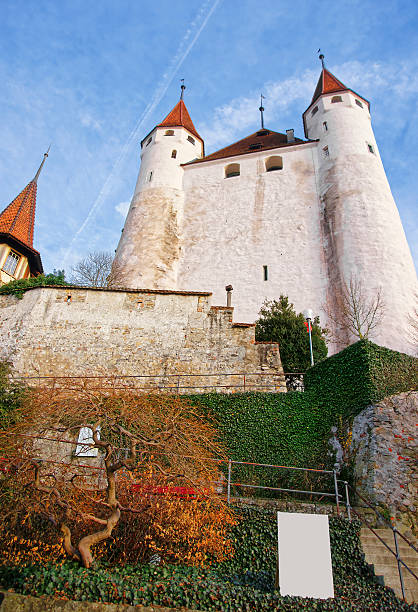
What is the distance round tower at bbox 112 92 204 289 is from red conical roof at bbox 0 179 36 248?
520 cm

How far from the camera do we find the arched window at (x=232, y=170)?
26.4 m

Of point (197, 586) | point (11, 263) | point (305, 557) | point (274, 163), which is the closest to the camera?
point (305, 557)

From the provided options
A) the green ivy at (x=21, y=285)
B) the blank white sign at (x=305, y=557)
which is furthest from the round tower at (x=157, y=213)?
the blank white sign at (x=305, y=557)

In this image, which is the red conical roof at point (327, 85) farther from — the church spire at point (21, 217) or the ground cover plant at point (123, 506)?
the ground cover plant at point (123, 506)

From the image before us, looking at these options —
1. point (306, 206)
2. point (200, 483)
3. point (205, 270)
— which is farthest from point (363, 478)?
point (306, 206)

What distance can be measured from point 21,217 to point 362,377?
67.9ft

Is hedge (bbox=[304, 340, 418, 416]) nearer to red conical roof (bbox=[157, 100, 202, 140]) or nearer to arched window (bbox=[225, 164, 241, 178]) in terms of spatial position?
arched window (bbox=[225, 164, 241, 178])

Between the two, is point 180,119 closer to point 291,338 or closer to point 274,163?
point 274,163

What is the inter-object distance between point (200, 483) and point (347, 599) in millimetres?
2842

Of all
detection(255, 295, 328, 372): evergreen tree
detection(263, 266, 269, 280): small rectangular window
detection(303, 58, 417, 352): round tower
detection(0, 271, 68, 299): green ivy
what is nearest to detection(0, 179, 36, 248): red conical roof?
detection(0, 271, 68, 299): green ivy

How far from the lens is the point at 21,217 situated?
76.8ft

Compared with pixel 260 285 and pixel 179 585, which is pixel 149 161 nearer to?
pixel 260 285

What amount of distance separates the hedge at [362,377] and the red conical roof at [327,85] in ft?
69.0

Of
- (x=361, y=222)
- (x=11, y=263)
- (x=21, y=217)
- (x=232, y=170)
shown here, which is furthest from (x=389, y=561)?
(x=232, y=170)
